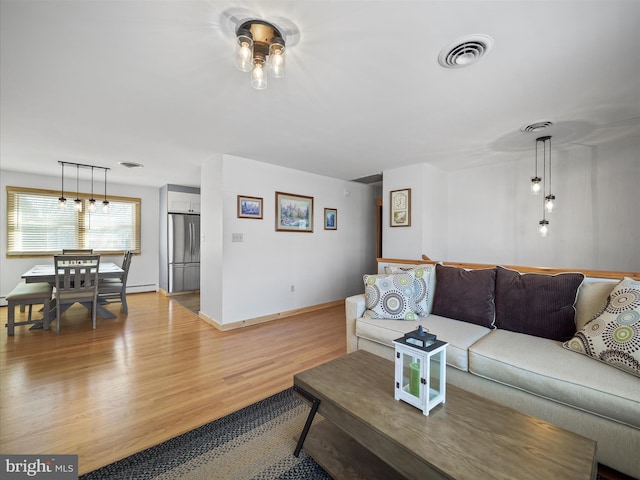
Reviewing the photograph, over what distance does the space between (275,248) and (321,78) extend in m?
2.71

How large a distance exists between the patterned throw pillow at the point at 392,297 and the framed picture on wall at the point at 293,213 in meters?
2.12

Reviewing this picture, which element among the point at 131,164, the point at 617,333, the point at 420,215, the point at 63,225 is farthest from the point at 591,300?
the point at 63,225

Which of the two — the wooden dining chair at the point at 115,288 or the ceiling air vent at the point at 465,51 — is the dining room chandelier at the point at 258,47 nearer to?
the ceiling air vent at the point at 465,51

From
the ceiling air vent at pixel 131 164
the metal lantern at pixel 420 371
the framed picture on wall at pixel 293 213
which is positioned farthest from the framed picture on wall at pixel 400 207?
the ceiling air vent at pixel 131 164

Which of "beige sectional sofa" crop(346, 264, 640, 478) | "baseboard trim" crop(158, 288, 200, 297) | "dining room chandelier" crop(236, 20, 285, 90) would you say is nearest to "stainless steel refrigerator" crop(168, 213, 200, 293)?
"baseboard trim" crop(158, 288, 200, 297)

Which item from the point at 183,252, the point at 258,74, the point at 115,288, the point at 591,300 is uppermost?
the point at 258,74

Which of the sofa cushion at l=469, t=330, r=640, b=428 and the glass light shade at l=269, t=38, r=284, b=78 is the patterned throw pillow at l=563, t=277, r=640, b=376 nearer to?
the sofa cushion at l=469, t=330, r=640, b=428

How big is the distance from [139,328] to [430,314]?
12.1ft

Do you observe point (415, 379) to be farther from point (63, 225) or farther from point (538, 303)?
point (63, 225)

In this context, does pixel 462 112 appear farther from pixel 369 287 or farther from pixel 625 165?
pixel 625 165

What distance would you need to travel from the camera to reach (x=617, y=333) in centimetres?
149

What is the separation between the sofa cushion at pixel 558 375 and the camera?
1.30 m

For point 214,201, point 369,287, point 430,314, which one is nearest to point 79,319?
point 214,201

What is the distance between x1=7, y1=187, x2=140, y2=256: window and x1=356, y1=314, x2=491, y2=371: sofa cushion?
574 cm
